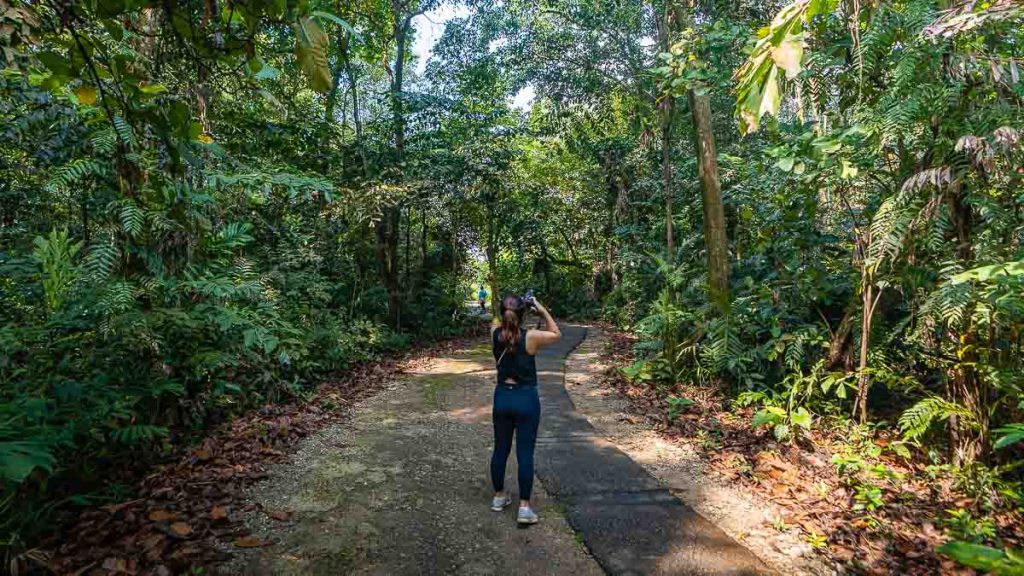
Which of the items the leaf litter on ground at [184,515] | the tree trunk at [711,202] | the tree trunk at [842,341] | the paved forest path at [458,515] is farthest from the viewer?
the tree trunk at [711,202]

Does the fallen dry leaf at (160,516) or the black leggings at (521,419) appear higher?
the black leggings at (521,419)

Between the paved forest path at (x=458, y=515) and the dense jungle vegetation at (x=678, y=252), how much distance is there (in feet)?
3.98

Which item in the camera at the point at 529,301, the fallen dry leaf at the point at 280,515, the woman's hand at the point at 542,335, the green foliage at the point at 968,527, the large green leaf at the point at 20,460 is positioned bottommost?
the green foliage at the point at 968,527

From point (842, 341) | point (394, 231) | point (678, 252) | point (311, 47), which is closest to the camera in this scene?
point (311, 47)

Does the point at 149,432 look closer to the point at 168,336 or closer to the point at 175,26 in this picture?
the point at 168,336

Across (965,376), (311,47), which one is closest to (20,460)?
(311,47)

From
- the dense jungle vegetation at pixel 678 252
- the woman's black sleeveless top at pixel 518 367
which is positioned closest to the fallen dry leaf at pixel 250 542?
the dense jungle vegetation at pixel 678 252

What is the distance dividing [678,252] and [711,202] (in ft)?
9.03

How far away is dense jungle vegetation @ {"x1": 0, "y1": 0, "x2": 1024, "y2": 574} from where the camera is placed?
2055mm

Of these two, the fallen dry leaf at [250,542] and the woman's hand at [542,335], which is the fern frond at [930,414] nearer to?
the woman's hand at [542,335]

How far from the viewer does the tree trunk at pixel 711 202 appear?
7.82 m

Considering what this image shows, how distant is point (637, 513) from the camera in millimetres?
3838

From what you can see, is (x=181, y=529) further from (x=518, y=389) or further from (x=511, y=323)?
(x=511, y=323)

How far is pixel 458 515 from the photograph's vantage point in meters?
3.75
